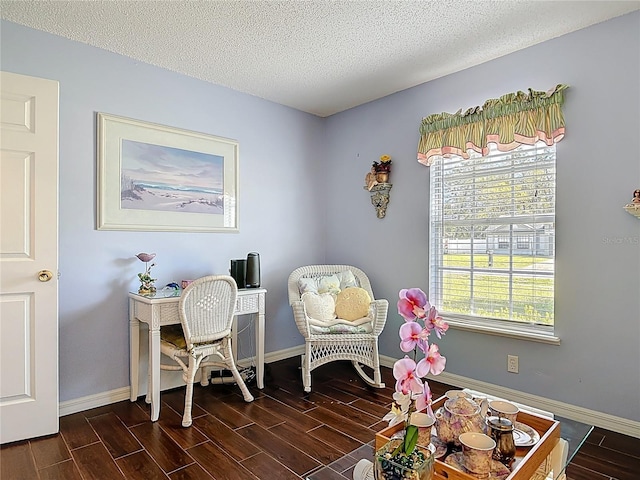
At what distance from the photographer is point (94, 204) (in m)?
2.75

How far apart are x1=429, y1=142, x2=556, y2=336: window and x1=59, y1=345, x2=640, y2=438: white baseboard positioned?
1.48ft

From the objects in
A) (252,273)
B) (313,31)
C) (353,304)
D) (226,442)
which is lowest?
(226,442)

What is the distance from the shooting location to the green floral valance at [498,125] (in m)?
2.61

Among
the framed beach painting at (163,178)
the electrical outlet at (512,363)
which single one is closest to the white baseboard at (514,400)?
the electrical outlet at (512,363)

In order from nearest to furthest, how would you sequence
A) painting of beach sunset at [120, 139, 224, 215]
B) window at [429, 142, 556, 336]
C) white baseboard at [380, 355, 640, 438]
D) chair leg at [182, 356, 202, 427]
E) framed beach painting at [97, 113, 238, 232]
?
1. white baseboard at [380, 355, 640, 438]
2. chair leg at [182, 356, 202, 427]
3. window at [429, 142, 556, 336]
4. framed beach painting at [97, 113, 238, 232]
5. painting of beach sunset at [120, 139, 224, 215]

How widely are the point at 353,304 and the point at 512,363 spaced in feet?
4.05

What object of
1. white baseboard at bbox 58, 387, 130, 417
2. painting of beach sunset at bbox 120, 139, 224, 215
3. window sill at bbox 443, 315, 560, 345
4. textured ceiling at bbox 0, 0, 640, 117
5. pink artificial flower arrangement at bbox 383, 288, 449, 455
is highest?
textured ceiling at bbox 0, 0, 640, 117

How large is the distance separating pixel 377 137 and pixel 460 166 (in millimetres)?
924

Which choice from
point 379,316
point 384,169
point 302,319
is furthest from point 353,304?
point 384,169

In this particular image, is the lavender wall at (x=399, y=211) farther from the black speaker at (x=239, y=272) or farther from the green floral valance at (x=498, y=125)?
the black speaker at (x=239, y=272)

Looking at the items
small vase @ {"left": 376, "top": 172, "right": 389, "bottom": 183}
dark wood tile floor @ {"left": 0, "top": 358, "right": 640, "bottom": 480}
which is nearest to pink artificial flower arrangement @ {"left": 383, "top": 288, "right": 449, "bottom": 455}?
dark wood tile floor @ {"left": 0, "top": 358, "right": 640, "bottom": 480}

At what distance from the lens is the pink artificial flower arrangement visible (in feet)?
3.64

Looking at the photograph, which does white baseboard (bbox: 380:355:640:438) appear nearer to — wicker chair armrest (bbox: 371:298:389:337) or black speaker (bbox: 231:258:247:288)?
wicker chair armrest (bbox: 371:298:389:337)

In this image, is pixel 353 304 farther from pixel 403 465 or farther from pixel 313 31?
pixel 403 465
